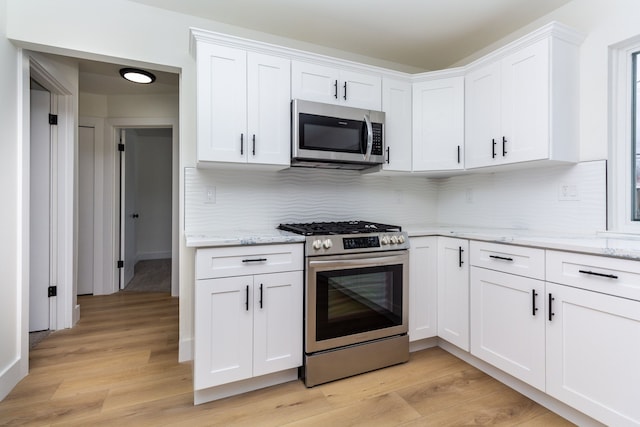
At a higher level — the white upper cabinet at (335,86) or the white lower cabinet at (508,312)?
the white upper cabinet at (335,86)

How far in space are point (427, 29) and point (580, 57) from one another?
1.05 meters

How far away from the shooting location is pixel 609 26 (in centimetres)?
195

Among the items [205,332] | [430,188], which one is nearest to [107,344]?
[205,332]

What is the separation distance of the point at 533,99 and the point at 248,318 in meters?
2.24

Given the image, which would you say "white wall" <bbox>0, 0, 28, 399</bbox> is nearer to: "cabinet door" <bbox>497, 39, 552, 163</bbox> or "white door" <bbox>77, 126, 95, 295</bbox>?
"white door" <bbox>77, 126, 95, 295</bbox>

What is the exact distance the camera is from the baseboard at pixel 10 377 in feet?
6.06

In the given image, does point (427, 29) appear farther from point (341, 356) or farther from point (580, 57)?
point (341, 356)

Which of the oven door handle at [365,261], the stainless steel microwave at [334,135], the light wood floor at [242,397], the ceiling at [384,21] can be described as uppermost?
the ceiling at [384,21]

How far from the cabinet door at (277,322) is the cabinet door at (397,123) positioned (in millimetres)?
1241

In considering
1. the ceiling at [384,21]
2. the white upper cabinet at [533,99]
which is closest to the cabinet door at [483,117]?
the white upper cabinet at [533,99]

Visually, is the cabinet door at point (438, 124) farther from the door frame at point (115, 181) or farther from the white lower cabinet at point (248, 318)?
the door frame at point (115, 181)

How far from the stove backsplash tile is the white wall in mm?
985

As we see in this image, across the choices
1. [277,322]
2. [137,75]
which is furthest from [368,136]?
[137,75]

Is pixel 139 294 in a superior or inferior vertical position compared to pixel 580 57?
inferior
